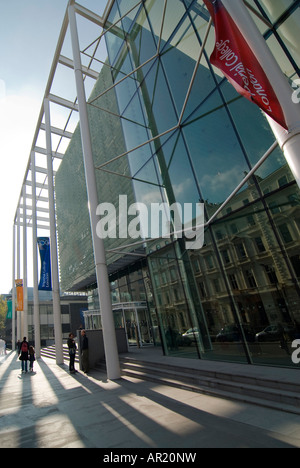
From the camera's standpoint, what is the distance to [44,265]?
21.2 metres

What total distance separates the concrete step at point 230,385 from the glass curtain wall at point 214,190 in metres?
1.59

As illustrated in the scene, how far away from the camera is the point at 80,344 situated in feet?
41.1

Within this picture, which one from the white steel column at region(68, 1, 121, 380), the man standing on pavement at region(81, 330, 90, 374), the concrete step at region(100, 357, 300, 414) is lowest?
the concrete step at region(100, 357, 300, 414)

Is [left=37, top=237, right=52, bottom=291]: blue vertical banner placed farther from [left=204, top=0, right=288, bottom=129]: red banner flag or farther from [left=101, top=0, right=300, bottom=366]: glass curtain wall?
[left=204, top=0, right=288, bottom=129]: red banner flag

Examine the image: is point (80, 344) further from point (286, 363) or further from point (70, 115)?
point (70, 115)

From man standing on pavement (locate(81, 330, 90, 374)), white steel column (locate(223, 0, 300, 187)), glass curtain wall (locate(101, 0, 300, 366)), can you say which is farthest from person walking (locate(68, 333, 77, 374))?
white steel column (locate(223, 0, 300, 187))

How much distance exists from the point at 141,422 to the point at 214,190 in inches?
297

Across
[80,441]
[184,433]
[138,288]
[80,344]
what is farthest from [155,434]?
[138,288]

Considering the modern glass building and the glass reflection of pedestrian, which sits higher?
the modern glass building

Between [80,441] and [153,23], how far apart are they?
15.5m

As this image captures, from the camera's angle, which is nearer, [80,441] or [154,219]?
[80,441]

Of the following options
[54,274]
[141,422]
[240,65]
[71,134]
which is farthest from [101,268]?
[71,134]

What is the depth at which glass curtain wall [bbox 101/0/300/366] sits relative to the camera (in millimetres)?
7258

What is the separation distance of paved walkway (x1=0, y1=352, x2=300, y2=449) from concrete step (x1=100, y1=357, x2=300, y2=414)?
25 centimetres
